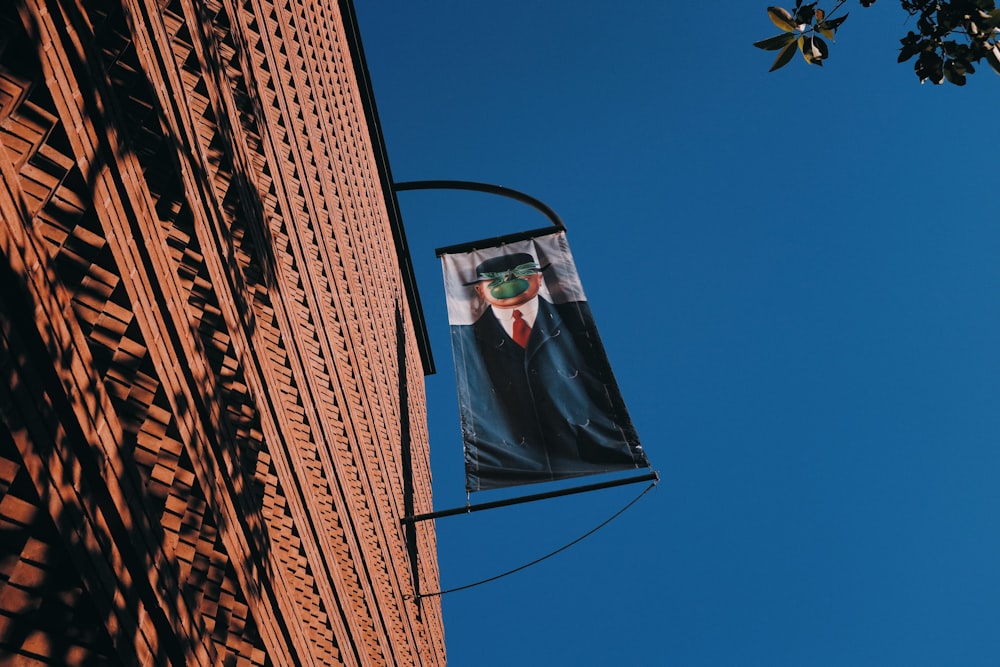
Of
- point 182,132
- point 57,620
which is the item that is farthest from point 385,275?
point 57,620

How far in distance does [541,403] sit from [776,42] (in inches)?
196

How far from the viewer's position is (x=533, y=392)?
8.46 metres

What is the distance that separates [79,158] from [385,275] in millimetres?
7750

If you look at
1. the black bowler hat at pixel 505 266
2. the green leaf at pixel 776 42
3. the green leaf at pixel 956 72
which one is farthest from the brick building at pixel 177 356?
the green leaf at pixel 956 72

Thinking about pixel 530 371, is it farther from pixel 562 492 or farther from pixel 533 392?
pixel 562 492

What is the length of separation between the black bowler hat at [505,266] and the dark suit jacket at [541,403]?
656mm

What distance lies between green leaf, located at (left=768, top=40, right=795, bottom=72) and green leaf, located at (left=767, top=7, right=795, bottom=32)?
0.09 m

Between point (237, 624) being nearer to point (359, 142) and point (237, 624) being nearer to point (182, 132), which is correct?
point (182, 132)

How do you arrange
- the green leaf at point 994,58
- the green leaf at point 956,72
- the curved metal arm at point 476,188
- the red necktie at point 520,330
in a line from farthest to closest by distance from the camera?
the curved metal arm at point 476,188 < the red necktie at point 520,330 < the green leaf at point 956,72 < the green leaf at point 994,58

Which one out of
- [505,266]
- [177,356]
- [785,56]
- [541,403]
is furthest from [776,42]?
[505,266]

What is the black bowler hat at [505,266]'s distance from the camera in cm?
984

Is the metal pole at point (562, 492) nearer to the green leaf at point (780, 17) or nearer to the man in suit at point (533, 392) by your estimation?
the man in suit at point (533, 392)

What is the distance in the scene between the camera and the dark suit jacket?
7781 millimetres

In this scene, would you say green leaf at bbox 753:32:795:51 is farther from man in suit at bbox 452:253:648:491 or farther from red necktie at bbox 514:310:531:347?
red necktie at bbox 514:310:531:347
